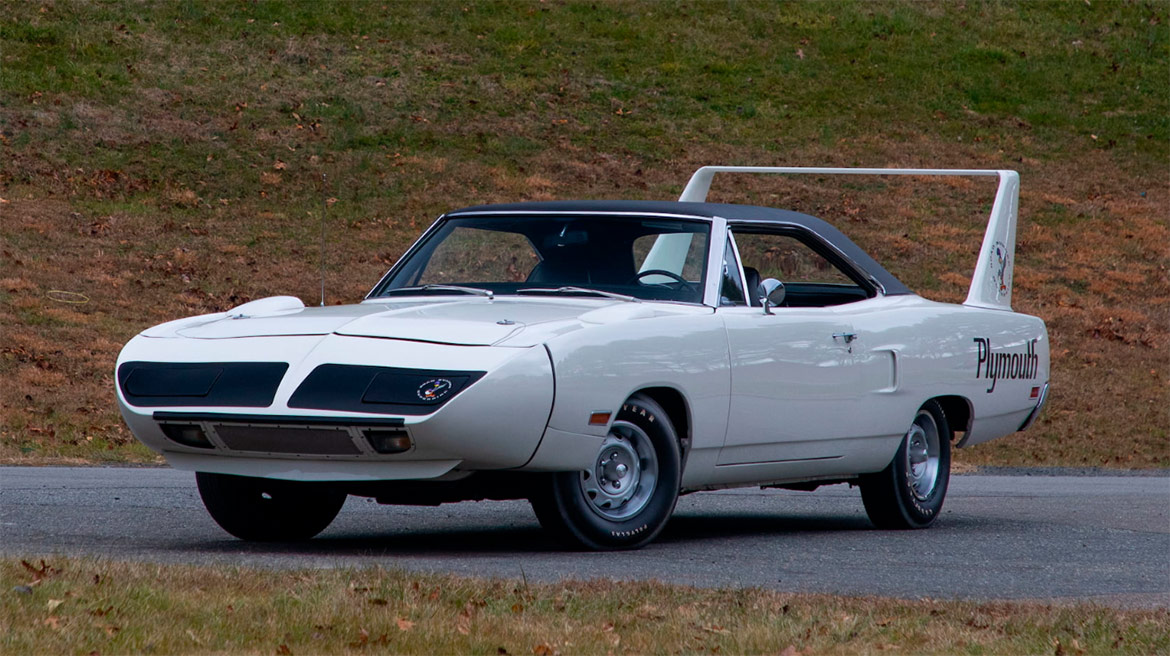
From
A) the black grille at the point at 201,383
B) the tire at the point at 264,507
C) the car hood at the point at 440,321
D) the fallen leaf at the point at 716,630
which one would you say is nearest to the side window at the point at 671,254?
the car hood at the point at 440,321

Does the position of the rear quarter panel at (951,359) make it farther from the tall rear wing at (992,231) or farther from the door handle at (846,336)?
the tall rear wing at (992,231)

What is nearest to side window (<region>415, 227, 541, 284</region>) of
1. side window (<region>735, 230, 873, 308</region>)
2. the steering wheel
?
the steering wheel

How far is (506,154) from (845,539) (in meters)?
22.0

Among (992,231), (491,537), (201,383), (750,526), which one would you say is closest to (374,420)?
(201,383)

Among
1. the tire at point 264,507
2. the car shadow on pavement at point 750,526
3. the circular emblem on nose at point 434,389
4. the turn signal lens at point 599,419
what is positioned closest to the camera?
the circular emblem on nose at point 434,389

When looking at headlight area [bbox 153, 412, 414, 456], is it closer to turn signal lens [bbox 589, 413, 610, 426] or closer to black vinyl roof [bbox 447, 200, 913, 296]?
turn signal lens [bbox 589, 413, 610, 426]

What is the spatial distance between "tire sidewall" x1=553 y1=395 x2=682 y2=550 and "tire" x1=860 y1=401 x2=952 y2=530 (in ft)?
6.50

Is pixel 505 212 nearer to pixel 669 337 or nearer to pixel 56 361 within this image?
pixel 669 337

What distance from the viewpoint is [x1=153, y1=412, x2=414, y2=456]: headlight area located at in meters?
6.45

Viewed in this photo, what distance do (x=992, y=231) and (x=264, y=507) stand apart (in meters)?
4.94

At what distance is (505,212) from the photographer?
8469 millimetres

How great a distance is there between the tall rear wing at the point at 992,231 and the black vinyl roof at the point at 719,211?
31.2 inches

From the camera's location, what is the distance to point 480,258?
8.30 metres

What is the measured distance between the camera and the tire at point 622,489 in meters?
6.96
